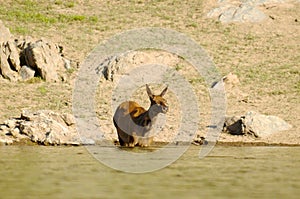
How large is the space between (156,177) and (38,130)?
22.6 feet

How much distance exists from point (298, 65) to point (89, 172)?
57.8 feet

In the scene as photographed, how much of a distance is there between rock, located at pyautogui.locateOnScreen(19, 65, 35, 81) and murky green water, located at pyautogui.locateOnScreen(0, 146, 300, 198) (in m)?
8.99

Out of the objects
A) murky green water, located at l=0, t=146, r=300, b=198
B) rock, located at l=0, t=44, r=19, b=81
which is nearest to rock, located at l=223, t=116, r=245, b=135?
murky green water, located at l=0, t=146, r=300, b=198

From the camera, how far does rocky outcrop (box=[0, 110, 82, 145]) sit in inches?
763

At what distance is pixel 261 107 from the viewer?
2448 centimetres

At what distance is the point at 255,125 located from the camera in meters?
20.8

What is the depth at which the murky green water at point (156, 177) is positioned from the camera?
11.6 meters

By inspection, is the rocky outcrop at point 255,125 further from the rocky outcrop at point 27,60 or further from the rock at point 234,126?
the rocky outcrop at point 27,60

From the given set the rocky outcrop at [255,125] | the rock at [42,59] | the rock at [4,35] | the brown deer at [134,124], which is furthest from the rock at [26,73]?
the brown deer at [134,124]

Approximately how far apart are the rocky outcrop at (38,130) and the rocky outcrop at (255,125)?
4.37 m

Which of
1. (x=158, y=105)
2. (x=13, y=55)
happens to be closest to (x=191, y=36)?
(x=13, y=55)

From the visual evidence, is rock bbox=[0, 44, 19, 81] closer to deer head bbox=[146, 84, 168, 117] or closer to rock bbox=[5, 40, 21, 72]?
rock bbox=[5, 40, 21, 72]

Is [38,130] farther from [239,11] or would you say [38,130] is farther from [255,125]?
[239,11]

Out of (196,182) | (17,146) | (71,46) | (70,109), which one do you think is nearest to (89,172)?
(196,182)
